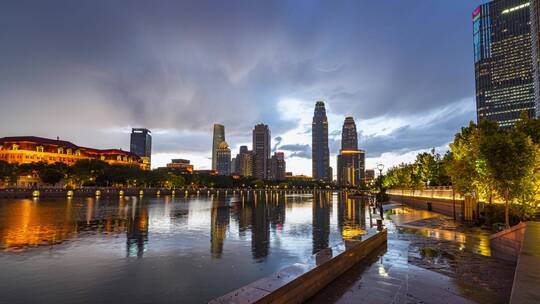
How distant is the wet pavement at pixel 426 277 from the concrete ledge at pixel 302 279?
0.32 meters

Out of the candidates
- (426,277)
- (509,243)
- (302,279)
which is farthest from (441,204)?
(302,279)

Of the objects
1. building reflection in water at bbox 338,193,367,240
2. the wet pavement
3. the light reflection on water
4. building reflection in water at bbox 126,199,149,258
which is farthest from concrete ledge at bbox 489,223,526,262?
building reflection in water at bbox 126,199,149,258

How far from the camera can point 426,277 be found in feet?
37.3

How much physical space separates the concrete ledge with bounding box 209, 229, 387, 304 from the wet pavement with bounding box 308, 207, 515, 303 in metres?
0.32

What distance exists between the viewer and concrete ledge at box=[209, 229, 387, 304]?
7.32m

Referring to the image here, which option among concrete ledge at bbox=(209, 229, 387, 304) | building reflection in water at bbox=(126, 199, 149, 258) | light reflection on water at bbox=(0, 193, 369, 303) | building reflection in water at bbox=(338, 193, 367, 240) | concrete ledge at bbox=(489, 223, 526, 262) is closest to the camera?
concrete ledge at bbox=(209, 229, 387, 304)

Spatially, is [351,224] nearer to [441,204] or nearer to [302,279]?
[441,204]

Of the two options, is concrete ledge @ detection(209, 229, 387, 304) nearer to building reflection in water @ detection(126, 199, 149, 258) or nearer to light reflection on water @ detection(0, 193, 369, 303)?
light reflection on water @ detection(0, 193, 369, 303)

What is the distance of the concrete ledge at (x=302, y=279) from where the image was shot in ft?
24.0

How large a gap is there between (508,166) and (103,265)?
76.3 feet

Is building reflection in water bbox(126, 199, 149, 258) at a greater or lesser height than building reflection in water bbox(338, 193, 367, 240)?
greater

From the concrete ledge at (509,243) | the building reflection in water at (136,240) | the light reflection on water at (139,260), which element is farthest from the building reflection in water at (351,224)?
the building reflection in water at (136,240)

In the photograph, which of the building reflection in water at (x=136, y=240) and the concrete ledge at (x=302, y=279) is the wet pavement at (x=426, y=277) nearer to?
the concrete ledge at (x=302, y=279)

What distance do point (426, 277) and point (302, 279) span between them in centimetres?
514
